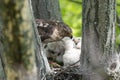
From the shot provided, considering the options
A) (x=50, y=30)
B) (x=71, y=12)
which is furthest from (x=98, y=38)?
(x=71, y=12)


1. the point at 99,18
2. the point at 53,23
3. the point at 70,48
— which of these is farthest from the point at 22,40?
the point at 70,48

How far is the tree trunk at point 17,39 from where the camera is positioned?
639 mm

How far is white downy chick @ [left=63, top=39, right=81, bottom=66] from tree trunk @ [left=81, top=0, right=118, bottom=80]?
0.24 m

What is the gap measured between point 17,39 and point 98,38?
2.64 ft

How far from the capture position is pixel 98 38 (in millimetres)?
1415

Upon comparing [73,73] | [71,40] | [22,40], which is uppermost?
[22,40]

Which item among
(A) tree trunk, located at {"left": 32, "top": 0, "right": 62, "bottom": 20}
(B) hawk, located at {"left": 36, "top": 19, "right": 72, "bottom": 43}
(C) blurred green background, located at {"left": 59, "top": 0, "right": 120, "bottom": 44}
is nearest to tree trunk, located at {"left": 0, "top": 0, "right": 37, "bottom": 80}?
(B) hawk, located at {"left": 36, "top": 19, "right": 72, "bottom": 43}

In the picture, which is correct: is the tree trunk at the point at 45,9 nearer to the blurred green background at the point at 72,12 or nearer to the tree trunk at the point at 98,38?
the tree trunk at the point at 98,38

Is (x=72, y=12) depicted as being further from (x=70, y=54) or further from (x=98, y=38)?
(x=98, y=38)

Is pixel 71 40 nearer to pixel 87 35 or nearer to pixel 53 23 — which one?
pixel 53 23

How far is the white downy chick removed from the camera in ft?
5.89

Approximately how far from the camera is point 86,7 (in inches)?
54.2

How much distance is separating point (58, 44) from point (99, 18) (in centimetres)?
59

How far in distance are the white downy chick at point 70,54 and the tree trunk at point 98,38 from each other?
9.5 inches
